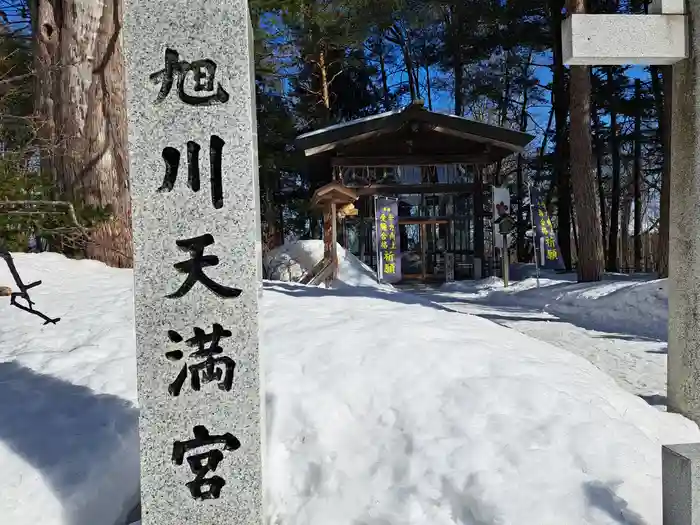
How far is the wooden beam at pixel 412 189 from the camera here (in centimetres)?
1445

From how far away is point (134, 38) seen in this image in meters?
2.59

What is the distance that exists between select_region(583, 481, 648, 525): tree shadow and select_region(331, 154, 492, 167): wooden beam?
12.3m

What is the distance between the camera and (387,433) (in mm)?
3320

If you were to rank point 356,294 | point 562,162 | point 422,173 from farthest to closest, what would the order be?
point 562,162, point 422,173, point 356,294

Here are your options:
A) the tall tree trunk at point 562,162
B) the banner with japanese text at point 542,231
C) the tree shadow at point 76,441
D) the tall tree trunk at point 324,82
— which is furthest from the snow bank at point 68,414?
the tall tree trunk at point 562,162

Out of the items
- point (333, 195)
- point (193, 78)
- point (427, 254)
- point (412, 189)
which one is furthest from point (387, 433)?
point (427, 254)

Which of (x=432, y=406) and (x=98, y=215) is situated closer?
(x=432, y=406)

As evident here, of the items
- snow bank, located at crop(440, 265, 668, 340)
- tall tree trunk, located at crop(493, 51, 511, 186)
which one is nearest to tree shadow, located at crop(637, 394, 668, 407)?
snow bank, located at crop(440, 265, 668, 340)

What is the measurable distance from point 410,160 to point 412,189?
0.79m

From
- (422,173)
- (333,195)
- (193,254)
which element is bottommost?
(193,254)

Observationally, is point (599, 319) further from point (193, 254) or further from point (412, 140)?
point (193, 254)

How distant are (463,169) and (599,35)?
1212 cm

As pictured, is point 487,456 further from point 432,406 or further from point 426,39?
point 426,39

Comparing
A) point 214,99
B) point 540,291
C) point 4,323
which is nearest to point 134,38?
point 214,99
